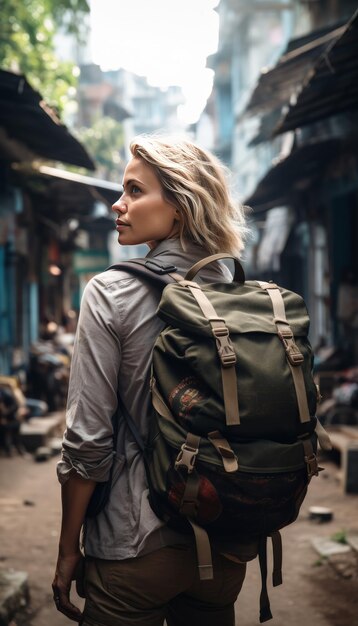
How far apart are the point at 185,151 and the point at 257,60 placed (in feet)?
92.8

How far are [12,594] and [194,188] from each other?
2.90 metres

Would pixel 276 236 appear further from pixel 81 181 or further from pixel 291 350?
pixel 291 350

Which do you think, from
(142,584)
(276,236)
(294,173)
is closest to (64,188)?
(294,173)

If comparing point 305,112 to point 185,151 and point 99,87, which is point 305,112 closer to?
point 185,151

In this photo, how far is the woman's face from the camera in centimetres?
219

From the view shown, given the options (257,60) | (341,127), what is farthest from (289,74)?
(257,60)

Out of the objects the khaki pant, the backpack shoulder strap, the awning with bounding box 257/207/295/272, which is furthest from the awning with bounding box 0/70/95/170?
the awning with bounding box 257/207/295/272

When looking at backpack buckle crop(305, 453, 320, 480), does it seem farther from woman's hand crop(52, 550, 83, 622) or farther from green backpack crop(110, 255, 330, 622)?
woman's hand crop(52, 550, 83, 622)

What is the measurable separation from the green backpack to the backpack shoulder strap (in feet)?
0.20

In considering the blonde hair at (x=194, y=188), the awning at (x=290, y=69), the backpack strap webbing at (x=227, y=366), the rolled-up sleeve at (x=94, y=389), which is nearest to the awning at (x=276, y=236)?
the awning at (x=290, y=69)

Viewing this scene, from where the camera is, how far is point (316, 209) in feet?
47.2

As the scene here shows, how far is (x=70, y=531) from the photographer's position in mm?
2051

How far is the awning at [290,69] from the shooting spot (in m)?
9.92

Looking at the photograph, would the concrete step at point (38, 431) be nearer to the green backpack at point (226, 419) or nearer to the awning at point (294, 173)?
the awning at point (294, 173)
